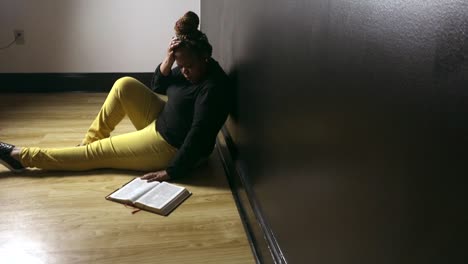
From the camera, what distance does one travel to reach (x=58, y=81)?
3.49 meters

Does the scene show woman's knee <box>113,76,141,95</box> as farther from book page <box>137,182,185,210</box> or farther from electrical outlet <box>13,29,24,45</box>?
electrical outlet <box>13,29,24,45</box>

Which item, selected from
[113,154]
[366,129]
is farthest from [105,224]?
[366,129]

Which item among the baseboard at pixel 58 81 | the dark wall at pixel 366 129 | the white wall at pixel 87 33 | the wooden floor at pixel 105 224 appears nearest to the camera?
the dark wall at pixel 366 129

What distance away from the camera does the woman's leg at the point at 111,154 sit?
207cm

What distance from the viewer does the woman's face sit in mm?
1961

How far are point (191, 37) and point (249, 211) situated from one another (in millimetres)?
849

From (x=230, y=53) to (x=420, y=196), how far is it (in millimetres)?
1724

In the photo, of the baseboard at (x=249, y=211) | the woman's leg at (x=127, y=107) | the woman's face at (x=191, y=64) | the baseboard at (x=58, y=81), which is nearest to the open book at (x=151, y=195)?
the baseboard at (x=249, y=211)

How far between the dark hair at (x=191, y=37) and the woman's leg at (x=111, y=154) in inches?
18.1

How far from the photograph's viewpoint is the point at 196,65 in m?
1.99

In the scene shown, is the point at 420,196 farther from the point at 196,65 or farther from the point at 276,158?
the point at 196,65

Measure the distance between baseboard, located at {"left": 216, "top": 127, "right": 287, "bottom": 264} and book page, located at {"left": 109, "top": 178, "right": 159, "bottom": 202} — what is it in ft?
1.24

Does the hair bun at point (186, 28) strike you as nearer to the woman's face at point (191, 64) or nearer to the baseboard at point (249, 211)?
the woman's face at point (191, 64)

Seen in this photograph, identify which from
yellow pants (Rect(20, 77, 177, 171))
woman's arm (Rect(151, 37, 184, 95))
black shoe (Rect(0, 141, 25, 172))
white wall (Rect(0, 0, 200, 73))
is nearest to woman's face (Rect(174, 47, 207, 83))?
woman's arm (Rect(151, 37, 184, 95))
